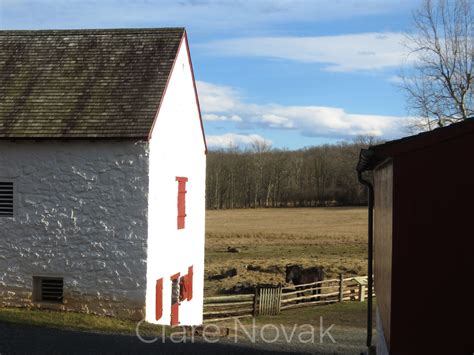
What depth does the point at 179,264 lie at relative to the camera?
20.9 m

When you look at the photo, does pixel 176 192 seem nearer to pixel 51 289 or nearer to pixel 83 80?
pixel 83 80

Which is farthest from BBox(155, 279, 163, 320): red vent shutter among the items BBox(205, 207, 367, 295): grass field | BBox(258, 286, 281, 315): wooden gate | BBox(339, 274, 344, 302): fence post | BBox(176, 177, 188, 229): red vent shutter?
BBox(205, 207, 367, 295): grass field

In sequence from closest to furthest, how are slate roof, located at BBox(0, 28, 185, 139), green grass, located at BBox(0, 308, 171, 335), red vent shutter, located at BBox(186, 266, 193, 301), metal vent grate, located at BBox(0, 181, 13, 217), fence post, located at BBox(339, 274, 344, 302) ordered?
green grass, located at BBox(0, 308, 171, 335)
slate roof, located at BBox(0, 28, 185, 139)
metal vent grate, located at BBox(0, 181, 13, 217)
red vent shutter, located at BBox(186, 266, 193, 301)
fence post, located at BBox(339, 274, 344, 302)

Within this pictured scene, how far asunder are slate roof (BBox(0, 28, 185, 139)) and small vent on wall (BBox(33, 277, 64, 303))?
3.70 metres

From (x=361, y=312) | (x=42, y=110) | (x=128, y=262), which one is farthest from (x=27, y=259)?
(x=361, y=312)

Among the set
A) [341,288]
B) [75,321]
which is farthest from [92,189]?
[341,288]

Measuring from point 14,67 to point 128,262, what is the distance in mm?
6919

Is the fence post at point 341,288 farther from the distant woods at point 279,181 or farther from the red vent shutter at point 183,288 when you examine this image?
the distant woods at point 279,181

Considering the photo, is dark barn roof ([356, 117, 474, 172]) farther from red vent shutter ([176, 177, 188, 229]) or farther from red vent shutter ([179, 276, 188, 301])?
red vent shutter ([179, 276, 188, 301])

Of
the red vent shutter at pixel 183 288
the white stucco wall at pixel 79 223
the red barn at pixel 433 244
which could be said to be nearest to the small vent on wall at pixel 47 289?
the white stucco wall at pixel 79 223

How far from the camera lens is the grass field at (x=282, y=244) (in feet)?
119

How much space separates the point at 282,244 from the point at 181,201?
31.7 meters

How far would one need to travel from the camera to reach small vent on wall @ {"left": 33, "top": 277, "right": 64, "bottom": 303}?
1845 cm

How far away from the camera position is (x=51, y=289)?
730 inches
